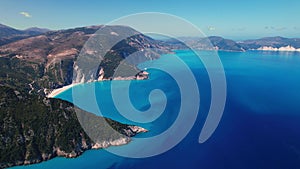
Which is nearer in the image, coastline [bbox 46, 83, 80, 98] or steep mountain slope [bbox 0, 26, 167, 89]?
coastline [bbox 46, 83, 80, 98]

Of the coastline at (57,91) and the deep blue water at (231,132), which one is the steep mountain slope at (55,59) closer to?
the coastline at (57,91)

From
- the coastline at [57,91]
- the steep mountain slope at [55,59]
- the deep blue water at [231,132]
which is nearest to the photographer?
the deep blue water at [231,132]

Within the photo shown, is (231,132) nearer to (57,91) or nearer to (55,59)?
(57,91)

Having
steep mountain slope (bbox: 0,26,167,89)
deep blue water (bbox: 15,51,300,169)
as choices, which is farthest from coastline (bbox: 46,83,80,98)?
deep blue water (bbox: 15,51,300,169)

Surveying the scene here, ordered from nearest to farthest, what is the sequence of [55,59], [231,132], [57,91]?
[231,132] → [57,91] → [55,59]

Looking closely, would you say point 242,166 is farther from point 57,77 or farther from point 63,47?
point 63,47

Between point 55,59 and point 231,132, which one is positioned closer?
point 231,132

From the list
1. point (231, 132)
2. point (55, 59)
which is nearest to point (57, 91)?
point (55, 59)

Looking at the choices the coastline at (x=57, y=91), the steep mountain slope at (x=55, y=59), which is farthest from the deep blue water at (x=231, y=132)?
the steep mountain slope at (x=55, y=59)

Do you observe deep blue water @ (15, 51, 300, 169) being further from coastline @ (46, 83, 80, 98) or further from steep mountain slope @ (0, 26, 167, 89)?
steep mountain slope @ (0, 26, 167, 89)

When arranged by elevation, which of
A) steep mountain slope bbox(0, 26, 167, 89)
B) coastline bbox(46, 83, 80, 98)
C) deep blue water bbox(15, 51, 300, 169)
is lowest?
coastline bbox(46, 83, 80, 98)

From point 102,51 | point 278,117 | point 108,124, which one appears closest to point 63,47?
point 102,51
